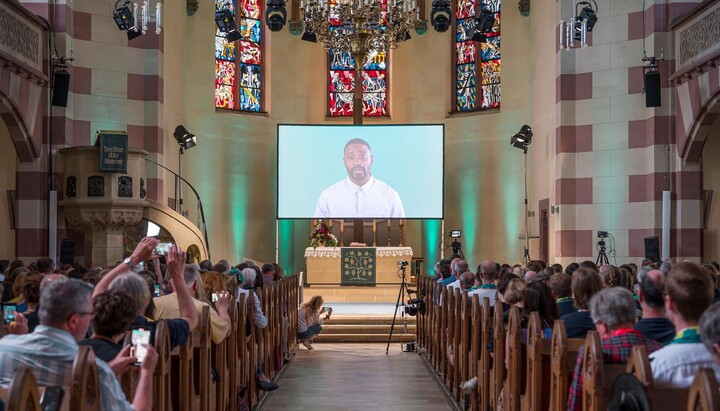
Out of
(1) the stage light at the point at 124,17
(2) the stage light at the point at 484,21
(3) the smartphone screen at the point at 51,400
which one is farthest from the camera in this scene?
(2) the stage light at the point at 484,21

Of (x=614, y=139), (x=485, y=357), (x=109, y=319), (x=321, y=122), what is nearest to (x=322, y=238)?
(x=321, y=122)

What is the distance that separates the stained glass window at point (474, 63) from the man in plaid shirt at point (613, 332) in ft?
48.3

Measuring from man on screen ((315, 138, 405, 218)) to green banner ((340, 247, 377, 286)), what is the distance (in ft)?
2.34

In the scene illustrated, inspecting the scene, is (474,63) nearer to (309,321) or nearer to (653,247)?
(653,247)

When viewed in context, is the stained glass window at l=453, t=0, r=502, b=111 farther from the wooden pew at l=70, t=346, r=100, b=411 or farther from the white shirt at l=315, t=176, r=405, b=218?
the wooden pew at l=70, t=346, r=100, b=411

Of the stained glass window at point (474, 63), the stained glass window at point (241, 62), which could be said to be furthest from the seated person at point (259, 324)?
the stained glass window at point (474, 63)

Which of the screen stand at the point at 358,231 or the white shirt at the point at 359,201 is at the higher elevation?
the white shirt at the point at 359,201

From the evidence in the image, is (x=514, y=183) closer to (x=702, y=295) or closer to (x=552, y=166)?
(x=552, y=166)

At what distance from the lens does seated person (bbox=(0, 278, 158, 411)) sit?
2980 mm

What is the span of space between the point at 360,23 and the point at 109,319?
12.5 m

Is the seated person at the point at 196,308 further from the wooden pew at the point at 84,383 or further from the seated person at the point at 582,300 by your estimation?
the wooden pew at the point at 84,383

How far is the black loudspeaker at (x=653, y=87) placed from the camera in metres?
13.2

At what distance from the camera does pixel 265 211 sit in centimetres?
1891

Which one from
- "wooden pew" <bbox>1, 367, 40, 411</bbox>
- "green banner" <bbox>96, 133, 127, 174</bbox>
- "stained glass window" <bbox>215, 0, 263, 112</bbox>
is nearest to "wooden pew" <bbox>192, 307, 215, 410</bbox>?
"wooden pew" <bbox>1, 367, 40, 411</bbox>
